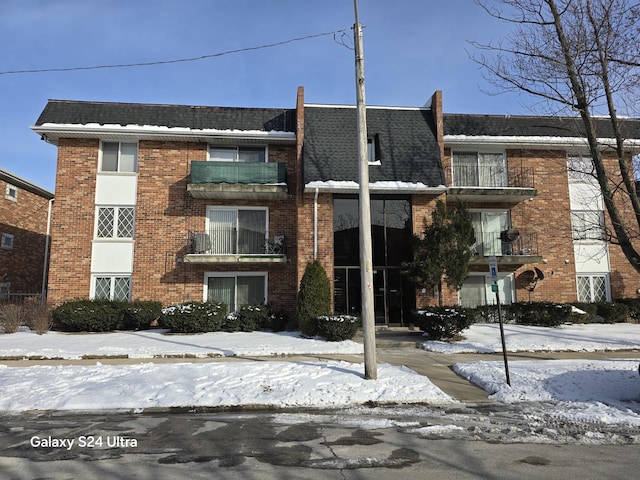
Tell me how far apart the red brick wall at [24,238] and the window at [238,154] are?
1124 centimetres

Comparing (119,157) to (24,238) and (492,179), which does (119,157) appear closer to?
(24,238)

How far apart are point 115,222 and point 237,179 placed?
17.2ft

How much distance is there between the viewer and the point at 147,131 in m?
16.3

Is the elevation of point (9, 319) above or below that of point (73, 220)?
below

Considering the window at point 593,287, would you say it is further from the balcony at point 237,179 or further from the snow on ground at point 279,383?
the balcony at point 237,179

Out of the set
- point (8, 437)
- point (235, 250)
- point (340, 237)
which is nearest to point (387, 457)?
point (8, 437)

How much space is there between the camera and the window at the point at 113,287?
16.2 metres

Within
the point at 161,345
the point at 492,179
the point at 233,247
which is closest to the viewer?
the point at 161,345

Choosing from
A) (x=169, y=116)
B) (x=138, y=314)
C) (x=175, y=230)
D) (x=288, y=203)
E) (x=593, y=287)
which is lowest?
(x=138, y=314)

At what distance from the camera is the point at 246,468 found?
4.16 m

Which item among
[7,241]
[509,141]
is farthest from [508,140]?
[7,241]

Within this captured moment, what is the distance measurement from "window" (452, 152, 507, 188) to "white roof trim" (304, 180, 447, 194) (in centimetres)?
273

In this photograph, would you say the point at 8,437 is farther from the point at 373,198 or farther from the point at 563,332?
the point at 563,332

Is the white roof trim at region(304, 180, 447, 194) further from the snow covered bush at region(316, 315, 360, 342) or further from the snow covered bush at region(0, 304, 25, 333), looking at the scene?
the snow covered bush at region(0, 304, 25, 333)
